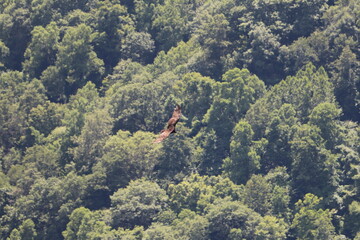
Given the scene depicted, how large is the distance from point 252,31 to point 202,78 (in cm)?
796

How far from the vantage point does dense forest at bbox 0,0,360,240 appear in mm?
90562

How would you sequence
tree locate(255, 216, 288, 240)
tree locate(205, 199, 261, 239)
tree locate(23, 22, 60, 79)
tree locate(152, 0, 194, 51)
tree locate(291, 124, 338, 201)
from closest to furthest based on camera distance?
tree locate(255, 216, 288, 240), tree locate(205, 199, 261, 239), tree locate(291, 124, 338, 201), tree locate(23, 22, 60, 79), tree locate(152, 0, 194, 51)

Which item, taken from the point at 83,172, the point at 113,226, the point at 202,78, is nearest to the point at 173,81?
the point at 202,78

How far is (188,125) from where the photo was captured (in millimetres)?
101250

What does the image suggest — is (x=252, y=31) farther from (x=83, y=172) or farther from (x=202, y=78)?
(x=83, y=172)

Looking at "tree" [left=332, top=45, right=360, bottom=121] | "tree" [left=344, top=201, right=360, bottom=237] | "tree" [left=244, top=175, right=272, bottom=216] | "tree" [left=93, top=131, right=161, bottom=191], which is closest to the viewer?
"tree" [left=344, top=201, right=360, bottom=237]

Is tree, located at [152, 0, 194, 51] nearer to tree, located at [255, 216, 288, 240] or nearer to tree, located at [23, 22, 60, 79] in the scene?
tree, located at [23, 22, 60, 79]

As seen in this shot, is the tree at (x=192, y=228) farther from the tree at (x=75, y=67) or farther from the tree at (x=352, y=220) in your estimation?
the tree at (x=75, y=67)

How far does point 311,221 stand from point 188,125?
18096mm

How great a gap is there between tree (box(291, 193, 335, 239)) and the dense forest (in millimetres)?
123

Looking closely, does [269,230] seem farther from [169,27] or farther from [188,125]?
[169,27]

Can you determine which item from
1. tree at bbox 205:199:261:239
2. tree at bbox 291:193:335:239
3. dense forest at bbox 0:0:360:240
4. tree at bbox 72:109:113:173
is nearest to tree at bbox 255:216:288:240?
dense forest at bbox 0:0:360:240

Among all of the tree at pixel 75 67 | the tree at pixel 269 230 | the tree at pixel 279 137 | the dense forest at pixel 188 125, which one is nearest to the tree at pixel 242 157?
the dense forest at pixel 188 125

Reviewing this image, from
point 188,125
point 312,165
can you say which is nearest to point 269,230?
point 312,165
